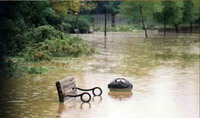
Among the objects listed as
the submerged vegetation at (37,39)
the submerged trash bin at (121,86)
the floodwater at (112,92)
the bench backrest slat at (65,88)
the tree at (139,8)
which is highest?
the tree at (139,8)

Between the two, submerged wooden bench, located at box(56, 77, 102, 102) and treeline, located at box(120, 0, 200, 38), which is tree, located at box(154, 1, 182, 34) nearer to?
treeline, located at box(120, 0, 200, 38)

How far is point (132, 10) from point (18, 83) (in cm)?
4212

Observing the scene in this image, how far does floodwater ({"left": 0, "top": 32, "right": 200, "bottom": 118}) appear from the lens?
495 inches

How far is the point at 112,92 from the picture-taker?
15711 mm

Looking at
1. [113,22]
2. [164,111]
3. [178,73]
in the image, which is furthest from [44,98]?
[113,22]

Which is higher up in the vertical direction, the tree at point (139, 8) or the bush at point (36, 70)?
the tree at point (139, 8)

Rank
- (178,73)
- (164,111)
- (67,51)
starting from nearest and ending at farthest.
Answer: (164,111) < (178,73) < (67,51)

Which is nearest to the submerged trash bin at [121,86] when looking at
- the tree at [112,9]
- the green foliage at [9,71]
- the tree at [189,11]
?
the green foliage at [9,71]

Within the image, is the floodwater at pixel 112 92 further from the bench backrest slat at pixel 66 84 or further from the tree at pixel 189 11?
the tree at pixel 189 11

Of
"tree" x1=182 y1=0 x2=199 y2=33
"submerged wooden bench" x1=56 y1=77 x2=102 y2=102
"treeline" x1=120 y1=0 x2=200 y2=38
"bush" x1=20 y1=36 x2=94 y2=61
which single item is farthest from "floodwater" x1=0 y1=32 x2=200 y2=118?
"tree" x1=182 y1=0 x2=199 y2=33

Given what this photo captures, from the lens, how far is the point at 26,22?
92.1 feet

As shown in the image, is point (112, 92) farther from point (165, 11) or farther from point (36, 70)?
point (165, 11)

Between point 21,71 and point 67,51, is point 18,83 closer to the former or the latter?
point 21,71

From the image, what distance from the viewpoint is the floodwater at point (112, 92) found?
41.2 feet
